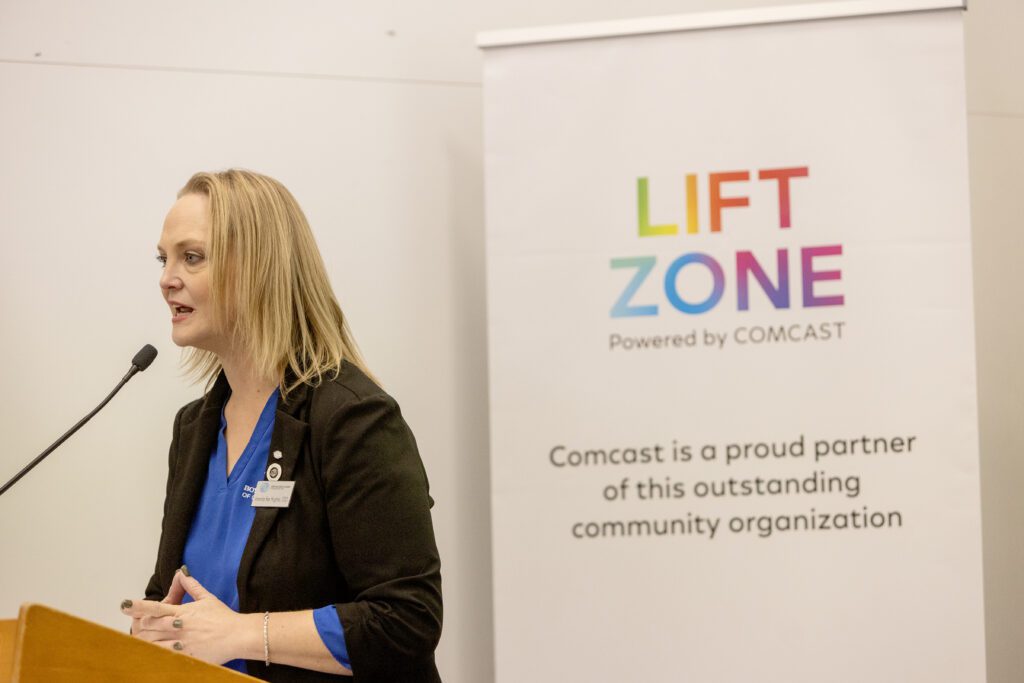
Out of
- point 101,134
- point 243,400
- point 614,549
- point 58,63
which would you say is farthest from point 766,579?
point 58,63

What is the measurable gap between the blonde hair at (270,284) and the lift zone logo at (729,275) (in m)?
0.67

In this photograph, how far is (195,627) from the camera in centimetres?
171

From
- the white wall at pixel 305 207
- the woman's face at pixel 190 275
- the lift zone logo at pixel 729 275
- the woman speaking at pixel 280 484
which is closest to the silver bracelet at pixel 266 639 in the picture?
the woman speaking at pixel 280 484

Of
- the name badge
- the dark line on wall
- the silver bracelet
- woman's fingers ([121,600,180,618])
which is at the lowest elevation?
the silver bracelet

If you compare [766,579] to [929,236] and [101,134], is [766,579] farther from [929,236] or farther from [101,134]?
[101,134]

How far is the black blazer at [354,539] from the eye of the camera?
176cm

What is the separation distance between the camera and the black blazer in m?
1.76

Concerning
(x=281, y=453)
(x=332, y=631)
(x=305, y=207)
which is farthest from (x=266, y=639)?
(x=305, y=207)

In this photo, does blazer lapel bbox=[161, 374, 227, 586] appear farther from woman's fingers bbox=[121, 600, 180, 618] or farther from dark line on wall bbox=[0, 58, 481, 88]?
dark line on wall bbox=[0, 58, 481, 88]

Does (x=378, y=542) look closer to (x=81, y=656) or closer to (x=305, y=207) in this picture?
(x=81, y=656)

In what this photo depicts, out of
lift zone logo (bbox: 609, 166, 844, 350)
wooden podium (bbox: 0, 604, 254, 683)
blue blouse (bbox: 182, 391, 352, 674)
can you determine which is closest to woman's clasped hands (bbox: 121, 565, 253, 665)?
blue blouse (bbox: 182, 391, 352, 674)

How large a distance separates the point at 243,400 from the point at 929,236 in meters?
1.49

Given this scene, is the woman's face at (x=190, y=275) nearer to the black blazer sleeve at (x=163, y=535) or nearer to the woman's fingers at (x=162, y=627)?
the black blazer sleeve at (x=163, y=535)

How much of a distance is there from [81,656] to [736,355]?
1589 mm
